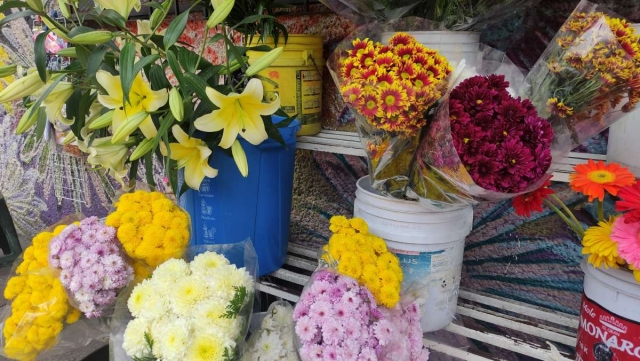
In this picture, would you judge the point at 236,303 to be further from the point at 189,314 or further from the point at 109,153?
the point at 109,153

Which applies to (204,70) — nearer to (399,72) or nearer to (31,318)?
(399,72)

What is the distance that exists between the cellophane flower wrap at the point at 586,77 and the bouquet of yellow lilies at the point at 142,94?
515mm

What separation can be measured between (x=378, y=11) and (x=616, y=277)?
699 millimetres

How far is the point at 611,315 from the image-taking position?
0.74 meters

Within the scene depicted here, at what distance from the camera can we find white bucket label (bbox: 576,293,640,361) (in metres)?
0.72

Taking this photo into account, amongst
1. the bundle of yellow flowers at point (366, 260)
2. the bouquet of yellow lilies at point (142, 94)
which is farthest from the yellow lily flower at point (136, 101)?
the bundle of yellow flowers at point (366, 260)

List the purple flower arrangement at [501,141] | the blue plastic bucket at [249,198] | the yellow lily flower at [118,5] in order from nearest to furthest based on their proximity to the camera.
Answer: the purple flower arrangement at [501,141] → the yellow lily flower at [118,5] → the blue plastic bucket at [249,198]

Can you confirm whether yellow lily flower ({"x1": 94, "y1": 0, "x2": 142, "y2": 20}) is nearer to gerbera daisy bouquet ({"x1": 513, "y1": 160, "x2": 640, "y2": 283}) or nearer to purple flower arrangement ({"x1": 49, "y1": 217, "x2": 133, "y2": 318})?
purple flower arrangement ({"x1": 49, "y1": 217, "x2": 133, "y2": 318})

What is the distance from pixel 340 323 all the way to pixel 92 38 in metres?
0.70

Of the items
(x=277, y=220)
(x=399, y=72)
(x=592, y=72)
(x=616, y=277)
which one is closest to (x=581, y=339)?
(x=616, y=277)

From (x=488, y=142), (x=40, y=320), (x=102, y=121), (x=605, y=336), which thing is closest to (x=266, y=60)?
(x=102, y=121)

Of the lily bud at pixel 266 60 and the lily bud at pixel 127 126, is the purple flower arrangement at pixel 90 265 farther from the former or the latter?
the lily bud at pixel 266 60

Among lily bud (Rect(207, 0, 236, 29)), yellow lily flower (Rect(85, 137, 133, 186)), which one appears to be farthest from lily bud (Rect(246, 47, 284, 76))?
yellow lily flower (Rect(85, 137, 133, 186))

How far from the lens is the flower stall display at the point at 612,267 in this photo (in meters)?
0.69
